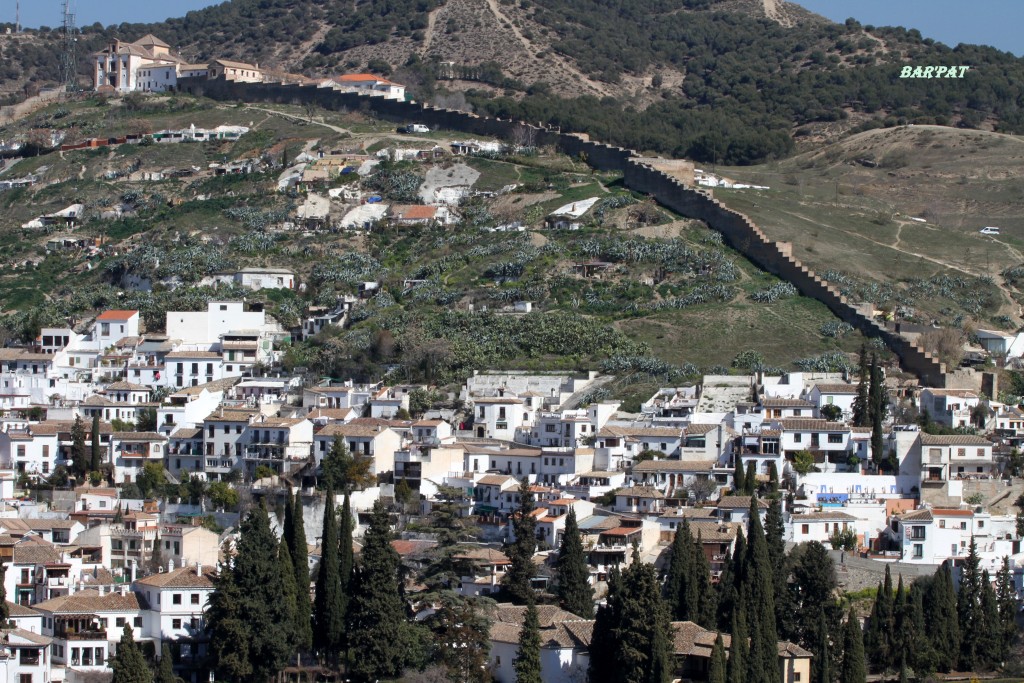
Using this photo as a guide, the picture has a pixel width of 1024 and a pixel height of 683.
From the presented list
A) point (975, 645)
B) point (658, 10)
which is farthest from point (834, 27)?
point (975, 645)

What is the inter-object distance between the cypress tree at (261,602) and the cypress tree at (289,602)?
0.25 feet

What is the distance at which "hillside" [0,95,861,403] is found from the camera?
70312 mm

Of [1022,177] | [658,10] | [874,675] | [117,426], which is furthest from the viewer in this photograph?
[658,10]

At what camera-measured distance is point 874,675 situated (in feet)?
164

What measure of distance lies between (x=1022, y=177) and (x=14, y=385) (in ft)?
178

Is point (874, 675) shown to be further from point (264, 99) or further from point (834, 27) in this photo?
point (834, 27)

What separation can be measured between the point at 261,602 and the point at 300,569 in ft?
7.87

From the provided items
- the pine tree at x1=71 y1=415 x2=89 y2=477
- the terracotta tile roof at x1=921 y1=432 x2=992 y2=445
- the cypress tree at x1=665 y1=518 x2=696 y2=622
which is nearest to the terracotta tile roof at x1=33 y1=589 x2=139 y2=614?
the pine tree at x1=71 y1=415 x2=89 y2=477

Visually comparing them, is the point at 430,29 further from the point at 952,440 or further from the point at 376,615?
the point at 376,615

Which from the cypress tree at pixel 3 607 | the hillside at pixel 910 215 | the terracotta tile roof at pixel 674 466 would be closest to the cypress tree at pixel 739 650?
the terracotta tile roof at pixel 674 466

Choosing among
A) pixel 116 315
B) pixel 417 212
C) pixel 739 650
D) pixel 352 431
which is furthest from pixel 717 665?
pixel 417 212

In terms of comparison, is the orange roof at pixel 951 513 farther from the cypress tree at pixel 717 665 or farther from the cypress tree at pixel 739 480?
the cypress tree at pixel 717 665

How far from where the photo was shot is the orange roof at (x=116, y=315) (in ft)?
244

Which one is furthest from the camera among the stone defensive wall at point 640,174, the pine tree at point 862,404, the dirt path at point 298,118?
the dirt path at point 298,118
